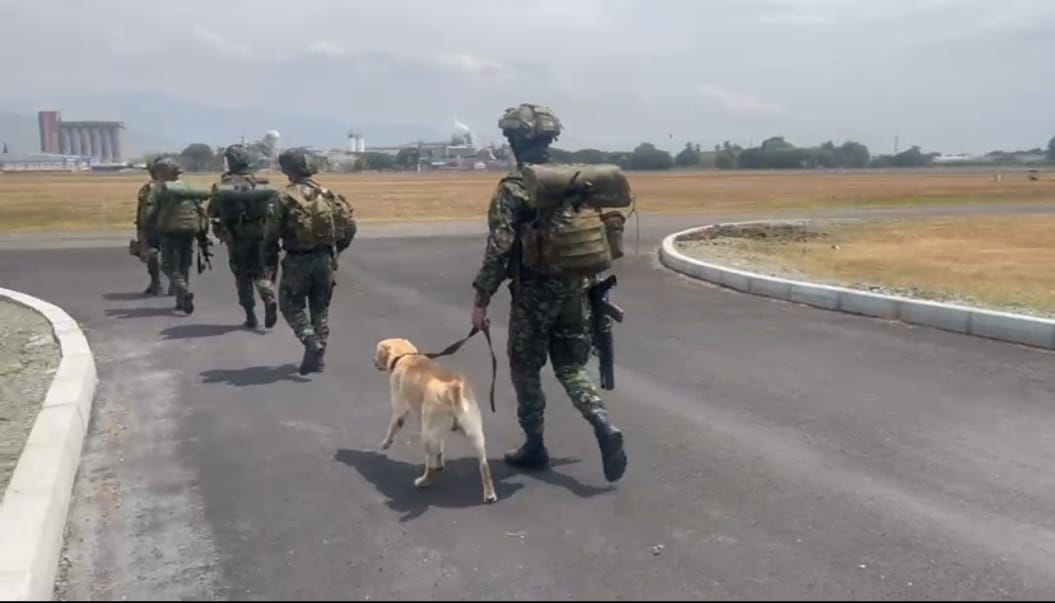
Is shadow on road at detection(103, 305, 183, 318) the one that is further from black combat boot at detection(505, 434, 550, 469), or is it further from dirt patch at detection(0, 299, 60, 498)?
black combat boot at detection(505, 434, 550, 469)

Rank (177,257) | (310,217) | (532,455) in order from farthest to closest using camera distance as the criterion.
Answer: (177,257) → (310,217) → (532,455)

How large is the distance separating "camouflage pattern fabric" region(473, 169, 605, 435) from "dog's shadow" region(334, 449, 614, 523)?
322 mm

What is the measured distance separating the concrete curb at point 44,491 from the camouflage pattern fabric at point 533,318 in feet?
7.70

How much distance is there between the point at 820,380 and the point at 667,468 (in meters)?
2.74

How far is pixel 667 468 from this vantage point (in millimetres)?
5391

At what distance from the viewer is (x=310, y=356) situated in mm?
7832

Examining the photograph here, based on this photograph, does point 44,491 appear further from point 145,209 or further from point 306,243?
point 145,209

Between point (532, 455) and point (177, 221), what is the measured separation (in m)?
7.23

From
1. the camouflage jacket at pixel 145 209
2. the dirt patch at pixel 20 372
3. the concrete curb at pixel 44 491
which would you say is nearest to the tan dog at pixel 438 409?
the concrete curb at pixel 44 491

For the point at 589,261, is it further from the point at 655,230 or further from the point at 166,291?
the point at 655,230

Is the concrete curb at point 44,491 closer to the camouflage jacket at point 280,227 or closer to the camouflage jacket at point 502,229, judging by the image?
the camouflage jacket at point 280,227

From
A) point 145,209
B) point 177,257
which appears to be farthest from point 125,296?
point 177,257

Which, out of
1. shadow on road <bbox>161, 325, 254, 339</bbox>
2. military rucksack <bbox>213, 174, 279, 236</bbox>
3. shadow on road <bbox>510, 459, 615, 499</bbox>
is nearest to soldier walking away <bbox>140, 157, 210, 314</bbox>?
shadow on road <bbox>161, 325, 254, 339</bbox>

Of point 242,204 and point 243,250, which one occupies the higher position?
point 242,204
